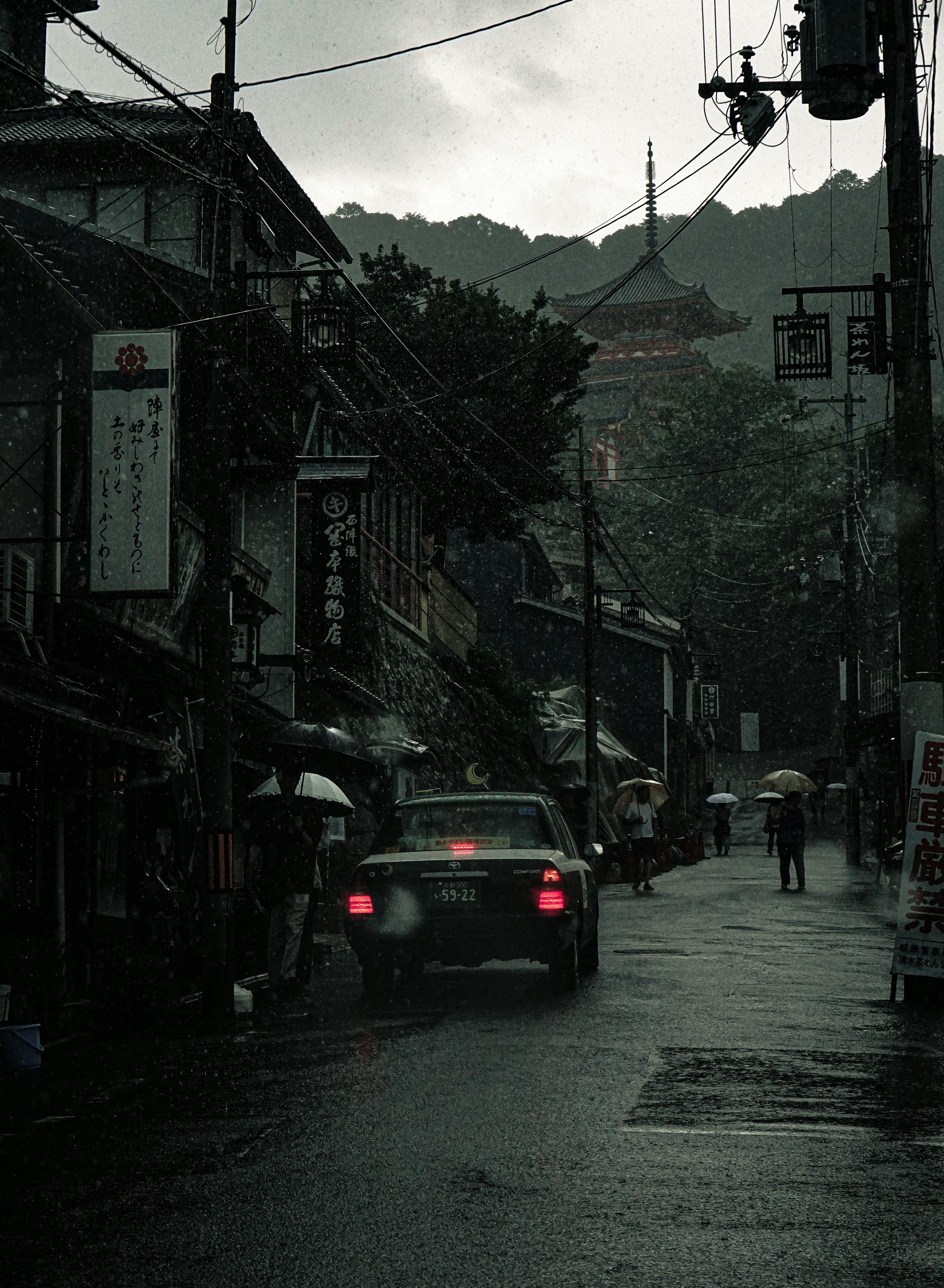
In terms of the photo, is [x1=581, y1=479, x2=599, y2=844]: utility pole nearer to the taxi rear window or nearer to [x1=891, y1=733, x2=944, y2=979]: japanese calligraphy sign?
the taxi rear window

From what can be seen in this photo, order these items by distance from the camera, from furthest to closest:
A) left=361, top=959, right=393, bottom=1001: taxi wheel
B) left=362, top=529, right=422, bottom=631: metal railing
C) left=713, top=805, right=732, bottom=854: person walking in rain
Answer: left=713, top=805, right=732, bottom=854: person walking in rain < left=362, top=529, right=422, bottom=631: metal railing < left=361, top=959, right=393, bottom=1001: taxi wheel

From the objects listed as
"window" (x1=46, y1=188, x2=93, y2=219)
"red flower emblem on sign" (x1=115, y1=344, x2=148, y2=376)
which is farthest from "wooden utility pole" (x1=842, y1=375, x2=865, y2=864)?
"red flower emblem on sign" (x1=115, y1=344, x2=148, y2=376)

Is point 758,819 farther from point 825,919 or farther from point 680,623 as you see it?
point 825,919

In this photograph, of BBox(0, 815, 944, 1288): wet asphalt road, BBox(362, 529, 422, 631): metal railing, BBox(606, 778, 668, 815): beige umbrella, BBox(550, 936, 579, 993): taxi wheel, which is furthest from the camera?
BBox(606, 778, 668, 815): beige umbrella

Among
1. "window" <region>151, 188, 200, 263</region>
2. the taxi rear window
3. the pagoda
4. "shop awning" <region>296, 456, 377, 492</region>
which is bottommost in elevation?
the taxi rear window

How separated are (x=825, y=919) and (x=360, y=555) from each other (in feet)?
29.9

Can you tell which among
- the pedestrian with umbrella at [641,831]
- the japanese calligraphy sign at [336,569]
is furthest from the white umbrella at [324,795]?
the pedestrian with umbrella at [641,831]

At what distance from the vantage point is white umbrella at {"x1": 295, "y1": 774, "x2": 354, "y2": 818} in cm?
1591

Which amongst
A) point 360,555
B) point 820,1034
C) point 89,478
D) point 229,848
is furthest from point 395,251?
point 820,1034

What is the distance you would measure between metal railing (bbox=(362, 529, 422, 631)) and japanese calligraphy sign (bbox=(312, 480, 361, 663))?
16.4 ft

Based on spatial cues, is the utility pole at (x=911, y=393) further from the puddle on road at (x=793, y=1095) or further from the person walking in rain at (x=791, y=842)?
the person walking in rain at (x=791, y=842)

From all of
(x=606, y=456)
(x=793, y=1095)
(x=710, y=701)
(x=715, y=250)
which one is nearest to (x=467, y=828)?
(x=793, y=1095)

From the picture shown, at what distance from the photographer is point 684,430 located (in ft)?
245

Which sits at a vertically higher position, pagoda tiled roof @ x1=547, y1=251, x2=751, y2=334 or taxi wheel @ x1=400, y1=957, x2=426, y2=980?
pagoda tiled roof @ x1=547, y1=251, x2=751, y2=334
